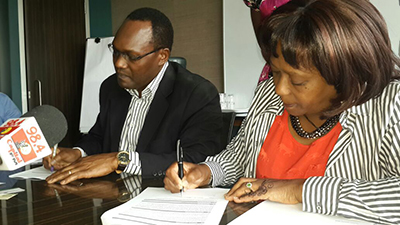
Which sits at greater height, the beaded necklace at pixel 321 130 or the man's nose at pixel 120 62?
the man's nose at pixel 120 62

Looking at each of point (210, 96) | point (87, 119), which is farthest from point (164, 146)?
point (87, 119)

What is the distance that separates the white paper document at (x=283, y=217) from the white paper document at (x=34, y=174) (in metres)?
0.92

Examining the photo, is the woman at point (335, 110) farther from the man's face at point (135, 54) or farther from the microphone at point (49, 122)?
the man's face at point (135, 54)

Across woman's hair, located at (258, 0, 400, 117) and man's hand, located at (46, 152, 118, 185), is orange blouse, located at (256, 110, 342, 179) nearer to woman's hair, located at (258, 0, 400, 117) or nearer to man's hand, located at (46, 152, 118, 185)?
woman's hair, located at (258, 0, 400, 117)

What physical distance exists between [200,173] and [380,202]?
0.59m

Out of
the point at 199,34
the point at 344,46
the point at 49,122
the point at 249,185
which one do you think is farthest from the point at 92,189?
the point at 199,34

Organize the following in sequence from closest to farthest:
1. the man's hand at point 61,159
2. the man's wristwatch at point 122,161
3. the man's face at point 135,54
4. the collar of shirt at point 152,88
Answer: the man's wristwatch at point 122,161, the man's hand at point 61,159, the man's face at point 135,54, the collar of shirt at point 152,88

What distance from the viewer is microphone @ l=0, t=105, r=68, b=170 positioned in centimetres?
119

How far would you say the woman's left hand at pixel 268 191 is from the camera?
1.05 meters

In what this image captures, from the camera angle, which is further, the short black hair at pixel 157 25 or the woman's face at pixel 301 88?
the short black hair at pixel 157 25

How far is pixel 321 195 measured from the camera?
974 millimetres

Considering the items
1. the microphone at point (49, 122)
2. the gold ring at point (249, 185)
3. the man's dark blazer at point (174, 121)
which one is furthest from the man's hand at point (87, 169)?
the gold ring at point (249, 185)

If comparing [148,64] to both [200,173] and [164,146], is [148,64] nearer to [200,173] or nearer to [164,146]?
[164,146]

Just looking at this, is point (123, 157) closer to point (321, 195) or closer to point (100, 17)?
point (321, 195)
